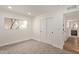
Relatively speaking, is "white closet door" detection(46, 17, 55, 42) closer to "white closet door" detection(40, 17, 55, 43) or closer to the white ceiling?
"white closet door" detection(40, 17, 55, 43)

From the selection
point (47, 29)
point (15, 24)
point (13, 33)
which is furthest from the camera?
point (13, 33)

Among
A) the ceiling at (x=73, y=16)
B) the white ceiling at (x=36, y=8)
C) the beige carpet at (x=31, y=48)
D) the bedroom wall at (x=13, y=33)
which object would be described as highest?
the white ceiling at (x=36, y=8)

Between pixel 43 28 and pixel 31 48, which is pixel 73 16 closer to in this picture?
pixel 43 28

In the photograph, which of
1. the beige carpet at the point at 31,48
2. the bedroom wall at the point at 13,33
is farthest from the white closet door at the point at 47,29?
the bedroom wall at the point at 13,33

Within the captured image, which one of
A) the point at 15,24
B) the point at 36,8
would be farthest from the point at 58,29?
the point at 15,24

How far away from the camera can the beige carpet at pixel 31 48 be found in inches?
67.9

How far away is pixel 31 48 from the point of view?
180 centimetres

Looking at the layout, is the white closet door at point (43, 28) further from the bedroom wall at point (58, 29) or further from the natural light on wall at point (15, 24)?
the natural light on wall at point (15, 24)

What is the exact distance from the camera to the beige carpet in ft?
5.66

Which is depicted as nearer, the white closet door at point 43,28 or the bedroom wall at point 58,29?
the bedroom wall at point 58,29

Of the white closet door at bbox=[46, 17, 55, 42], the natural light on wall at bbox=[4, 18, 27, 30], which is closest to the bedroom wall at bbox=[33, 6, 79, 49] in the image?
the white closet door at bbox=[46, 17, 55, 42]

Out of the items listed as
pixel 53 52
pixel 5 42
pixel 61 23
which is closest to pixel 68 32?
pixel 61 23
